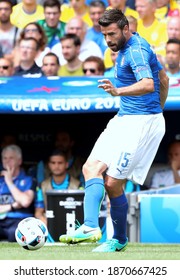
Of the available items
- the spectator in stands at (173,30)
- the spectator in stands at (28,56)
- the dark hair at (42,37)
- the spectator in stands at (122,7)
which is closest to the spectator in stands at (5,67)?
the spectator in stands at (28,56)

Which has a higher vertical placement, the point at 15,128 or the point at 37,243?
the point at 15,128

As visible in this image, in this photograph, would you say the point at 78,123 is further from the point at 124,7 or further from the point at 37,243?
the point at 37,243

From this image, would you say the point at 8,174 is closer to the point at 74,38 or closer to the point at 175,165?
the point at 74,38

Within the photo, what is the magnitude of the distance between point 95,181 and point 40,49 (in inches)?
209

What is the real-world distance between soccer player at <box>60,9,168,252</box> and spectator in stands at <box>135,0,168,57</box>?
4990mm

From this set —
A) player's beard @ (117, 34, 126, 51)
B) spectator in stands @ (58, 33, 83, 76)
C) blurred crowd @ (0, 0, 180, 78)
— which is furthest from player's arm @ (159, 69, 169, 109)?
spectator in stands @ (58, 33, 83, 76)

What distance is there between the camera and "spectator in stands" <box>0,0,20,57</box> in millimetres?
13273

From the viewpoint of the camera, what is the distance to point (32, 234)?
7664 mm

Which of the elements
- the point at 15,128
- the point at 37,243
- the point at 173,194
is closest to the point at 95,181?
the point at 37,243

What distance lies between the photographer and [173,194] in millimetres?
10984

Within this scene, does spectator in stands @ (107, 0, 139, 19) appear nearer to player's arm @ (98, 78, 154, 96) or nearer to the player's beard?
the player's beard
